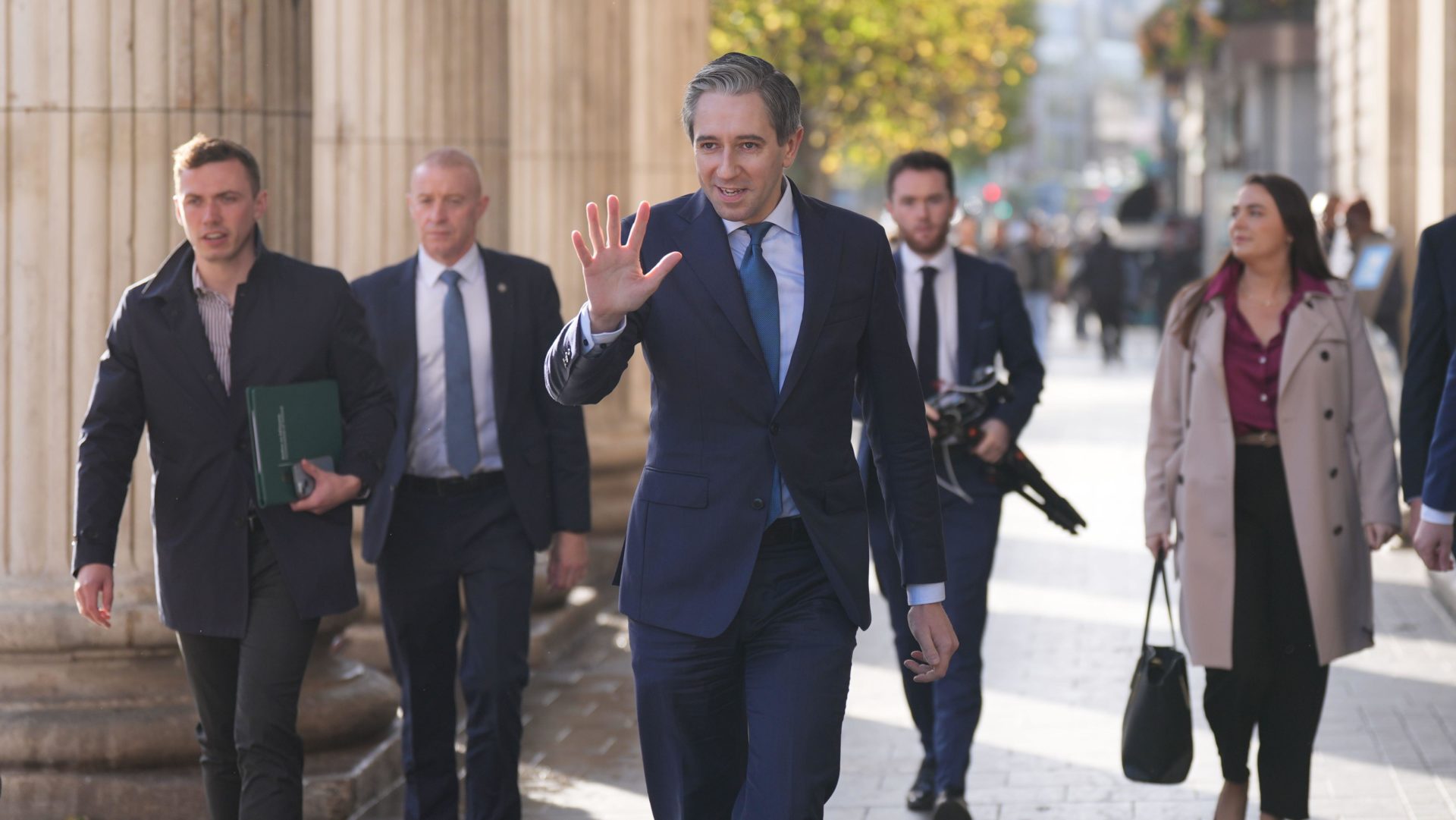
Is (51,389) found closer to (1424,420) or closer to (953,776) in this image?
(953,776)

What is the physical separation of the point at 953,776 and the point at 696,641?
2601mm

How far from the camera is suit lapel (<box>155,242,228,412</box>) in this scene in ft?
18.1

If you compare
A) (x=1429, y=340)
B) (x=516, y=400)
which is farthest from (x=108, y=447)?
(x=1429, y=340)

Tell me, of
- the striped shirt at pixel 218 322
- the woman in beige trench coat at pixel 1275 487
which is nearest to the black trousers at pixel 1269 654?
the woman in beige trench coat at pixel 1275 487

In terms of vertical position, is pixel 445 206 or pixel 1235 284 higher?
pixel 445 206

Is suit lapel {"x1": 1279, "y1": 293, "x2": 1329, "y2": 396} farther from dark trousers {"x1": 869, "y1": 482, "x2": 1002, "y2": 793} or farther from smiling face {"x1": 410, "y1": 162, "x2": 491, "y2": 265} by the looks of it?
smiling face {"x1": 410, "y1": 162, "x2": 491, "y2": 265}

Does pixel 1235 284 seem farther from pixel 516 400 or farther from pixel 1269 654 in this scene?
pixel 516 400

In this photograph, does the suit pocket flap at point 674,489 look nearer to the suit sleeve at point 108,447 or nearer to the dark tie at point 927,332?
the suit sleeve at point 108,447

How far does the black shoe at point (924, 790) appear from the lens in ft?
23.4

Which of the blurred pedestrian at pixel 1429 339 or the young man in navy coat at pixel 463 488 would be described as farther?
the young man in navy coat at pixel 463 488

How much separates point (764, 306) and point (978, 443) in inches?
105

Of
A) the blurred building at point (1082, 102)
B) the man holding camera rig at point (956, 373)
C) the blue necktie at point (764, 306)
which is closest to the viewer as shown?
the blue necktie at point (764, 306)

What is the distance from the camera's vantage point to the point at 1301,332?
6324mm

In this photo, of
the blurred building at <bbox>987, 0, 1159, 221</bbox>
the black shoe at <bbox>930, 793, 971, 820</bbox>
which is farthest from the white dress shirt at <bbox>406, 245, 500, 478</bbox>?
the blurred building at <bbox>987, 0, 1159, 221</bbox>
